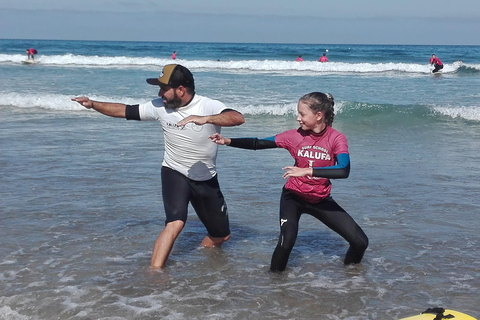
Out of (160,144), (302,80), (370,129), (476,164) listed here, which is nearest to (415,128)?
(370,129)

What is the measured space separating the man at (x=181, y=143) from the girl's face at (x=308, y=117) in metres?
0.57

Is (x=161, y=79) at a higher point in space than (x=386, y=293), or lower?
higher

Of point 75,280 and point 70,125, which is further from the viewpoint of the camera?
point 70,125

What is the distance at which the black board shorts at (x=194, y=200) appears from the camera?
230 inches

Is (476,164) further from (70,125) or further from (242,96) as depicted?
(242,96)

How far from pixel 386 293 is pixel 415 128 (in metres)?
10.1

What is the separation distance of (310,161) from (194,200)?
1339mm

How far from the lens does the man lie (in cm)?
571

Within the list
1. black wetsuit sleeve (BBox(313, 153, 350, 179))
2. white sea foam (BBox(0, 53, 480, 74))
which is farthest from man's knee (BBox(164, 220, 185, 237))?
white sea foam (BBox(0, 53, 480, 74))

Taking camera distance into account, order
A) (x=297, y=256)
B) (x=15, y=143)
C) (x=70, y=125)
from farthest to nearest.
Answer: (x=70, y=125) → (x=15, y=143) → (x=297, y=256)

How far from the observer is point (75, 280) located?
5.48 metres

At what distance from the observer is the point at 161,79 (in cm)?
566

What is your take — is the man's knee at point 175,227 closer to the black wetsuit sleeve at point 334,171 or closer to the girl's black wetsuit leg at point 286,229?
the girl's black wetsuit leg at point 286,229

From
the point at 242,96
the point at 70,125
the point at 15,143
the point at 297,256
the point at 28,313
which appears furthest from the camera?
the point at 242,96
